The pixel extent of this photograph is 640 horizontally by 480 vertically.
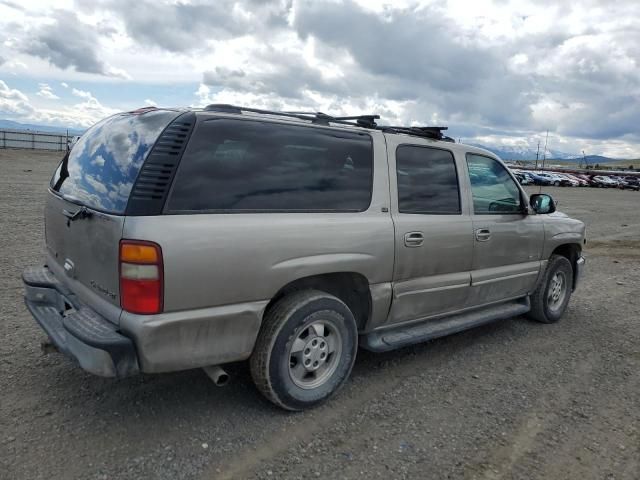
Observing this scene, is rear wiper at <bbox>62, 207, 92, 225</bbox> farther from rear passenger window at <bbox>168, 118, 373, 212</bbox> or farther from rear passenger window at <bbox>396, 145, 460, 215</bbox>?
rear passenger window at <bbox>396, 145, 460, 215</bbox>

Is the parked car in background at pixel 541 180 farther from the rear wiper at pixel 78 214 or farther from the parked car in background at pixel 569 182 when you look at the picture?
the rear wiper at pixel 78 214

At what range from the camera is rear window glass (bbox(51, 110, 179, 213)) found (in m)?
2.94

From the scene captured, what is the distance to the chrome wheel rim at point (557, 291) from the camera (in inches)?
225

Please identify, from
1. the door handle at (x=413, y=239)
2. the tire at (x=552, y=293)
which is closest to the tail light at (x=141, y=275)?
the door handle at (x=413, y=239)

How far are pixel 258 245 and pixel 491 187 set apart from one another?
8.91ft

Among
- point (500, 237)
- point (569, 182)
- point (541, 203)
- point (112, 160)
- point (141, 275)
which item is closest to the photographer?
point (141, 275)

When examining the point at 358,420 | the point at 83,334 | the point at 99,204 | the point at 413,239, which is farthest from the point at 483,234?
the point at 83,334

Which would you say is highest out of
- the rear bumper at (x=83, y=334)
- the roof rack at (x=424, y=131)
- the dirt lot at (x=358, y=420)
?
the roof rack at (x=424, y=131)

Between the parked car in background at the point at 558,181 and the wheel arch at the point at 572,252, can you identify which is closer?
the wheel arch at the point at 572,252

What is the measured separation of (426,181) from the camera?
4219 millimetres

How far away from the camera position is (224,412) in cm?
343

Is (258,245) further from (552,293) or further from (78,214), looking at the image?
(552,293)

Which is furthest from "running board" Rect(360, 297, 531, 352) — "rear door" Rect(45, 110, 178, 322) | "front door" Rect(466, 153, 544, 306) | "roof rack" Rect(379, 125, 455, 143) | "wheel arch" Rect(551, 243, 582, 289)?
"rear door" Rect(45, 110, 178, 322)

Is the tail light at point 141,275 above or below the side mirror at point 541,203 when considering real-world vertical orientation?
below
